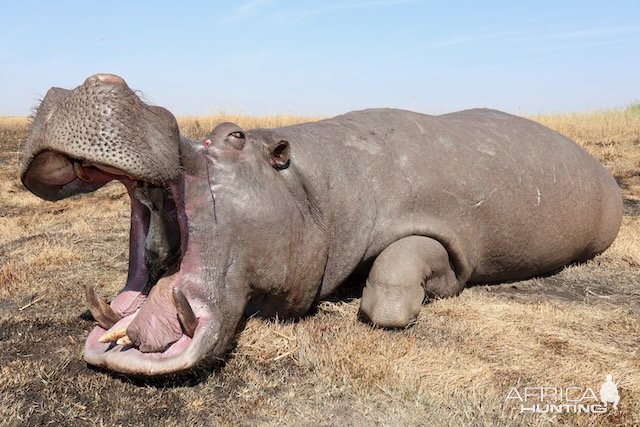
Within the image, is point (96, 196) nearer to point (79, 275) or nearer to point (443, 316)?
point (79, 275)

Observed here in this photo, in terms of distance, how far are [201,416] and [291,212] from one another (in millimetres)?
1262

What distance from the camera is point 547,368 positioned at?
11.2 ft

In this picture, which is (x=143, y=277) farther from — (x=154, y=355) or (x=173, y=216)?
(x=154, y=355)

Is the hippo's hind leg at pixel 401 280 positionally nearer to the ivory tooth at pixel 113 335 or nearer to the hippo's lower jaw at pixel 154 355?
the hippo's lower jaw at pixel 154 355

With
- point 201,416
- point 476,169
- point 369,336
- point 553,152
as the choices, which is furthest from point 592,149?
point 201,416

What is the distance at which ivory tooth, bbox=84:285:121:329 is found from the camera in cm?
321

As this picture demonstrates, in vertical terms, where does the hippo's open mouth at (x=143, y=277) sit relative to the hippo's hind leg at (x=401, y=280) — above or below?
above

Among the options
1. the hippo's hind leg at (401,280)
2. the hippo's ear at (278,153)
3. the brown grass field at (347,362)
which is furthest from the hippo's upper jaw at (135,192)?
the hippo's hind leg at (401,280)

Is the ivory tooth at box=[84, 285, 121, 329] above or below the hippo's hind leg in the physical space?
above

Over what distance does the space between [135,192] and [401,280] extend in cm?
169

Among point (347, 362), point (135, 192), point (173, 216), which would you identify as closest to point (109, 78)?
point (135, 192)

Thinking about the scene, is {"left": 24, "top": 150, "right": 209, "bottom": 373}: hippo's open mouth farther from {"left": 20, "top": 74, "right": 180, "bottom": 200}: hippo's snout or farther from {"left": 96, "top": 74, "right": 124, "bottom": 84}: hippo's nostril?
{"left": 96, "top": 74, "right": 124, "bottom": 84}: hippo's nostril

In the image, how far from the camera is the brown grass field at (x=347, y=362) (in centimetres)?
289

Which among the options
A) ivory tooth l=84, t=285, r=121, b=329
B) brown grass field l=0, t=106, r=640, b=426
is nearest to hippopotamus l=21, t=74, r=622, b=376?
ivory tooth l=84, t=285, r=121, b=329
